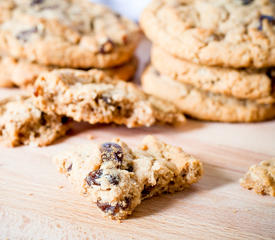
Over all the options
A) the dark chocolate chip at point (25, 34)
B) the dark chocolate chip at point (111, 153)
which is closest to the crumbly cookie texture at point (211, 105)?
the dark chocolate chip at point (111, 153)

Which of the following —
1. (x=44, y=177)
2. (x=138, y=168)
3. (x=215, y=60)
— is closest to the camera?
(x=138, y=168)

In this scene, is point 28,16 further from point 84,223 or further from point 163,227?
point 163,227

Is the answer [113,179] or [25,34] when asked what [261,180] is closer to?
[113,179]

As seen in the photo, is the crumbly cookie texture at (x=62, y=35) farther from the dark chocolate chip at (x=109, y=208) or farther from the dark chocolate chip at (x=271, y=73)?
the dark chocolate chip at (x=109, y=208)

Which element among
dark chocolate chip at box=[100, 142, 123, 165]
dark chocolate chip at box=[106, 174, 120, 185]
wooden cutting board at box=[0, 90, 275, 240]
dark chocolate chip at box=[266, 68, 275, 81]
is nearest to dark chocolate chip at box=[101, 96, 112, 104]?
wooden cutting board at box=[0, 90, 275, 240]

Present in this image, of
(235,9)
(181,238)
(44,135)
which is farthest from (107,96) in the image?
(235,9)

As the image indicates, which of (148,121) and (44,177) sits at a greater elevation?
(148,121)

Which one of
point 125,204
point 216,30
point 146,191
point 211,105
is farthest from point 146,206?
point 216,30
